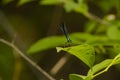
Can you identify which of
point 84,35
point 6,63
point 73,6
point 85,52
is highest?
point 85,52

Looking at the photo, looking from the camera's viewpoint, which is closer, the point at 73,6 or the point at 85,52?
the point at 85,52

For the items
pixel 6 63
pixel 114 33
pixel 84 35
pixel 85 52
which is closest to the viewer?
pixel 85 52

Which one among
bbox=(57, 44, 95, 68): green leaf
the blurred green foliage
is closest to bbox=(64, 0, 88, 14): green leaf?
the blurred green foliage

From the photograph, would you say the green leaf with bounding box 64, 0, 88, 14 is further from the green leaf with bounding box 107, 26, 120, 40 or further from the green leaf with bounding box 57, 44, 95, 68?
the green leaf with bounding box 57, 44, 95, 68

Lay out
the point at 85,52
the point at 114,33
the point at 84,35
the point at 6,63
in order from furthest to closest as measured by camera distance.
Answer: the point at 6,63 < the point at 84,35 < the point at 114,33 < the point at 85,52

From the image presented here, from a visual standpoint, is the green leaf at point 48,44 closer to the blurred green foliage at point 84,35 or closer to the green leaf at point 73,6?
the blurred green foliage at point 84,35

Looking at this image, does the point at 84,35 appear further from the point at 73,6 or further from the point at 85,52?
the point at 85,52

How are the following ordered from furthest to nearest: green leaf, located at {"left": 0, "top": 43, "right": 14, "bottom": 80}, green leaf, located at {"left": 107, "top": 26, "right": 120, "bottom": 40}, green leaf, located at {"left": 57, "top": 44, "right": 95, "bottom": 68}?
1. green leaf, located at {"left": 0, "top": 43, "right": 14, "bottom": 80}
2. green leaf, located at {"left": 107, "top": 26, "right": 120, "bottom": 40}
3. green leaf, located at {"left": 57, "top": 44, "right": 95, "bottom": 68}

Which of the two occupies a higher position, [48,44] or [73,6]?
[73,6]

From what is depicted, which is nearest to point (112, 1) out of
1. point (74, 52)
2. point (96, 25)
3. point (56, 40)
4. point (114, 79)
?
point (96, 25)

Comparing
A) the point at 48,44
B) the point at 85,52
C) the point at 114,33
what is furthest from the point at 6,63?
the point at 85,52

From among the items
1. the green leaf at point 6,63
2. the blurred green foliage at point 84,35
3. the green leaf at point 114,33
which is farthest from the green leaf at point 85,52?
the green leaf at point 6,63
